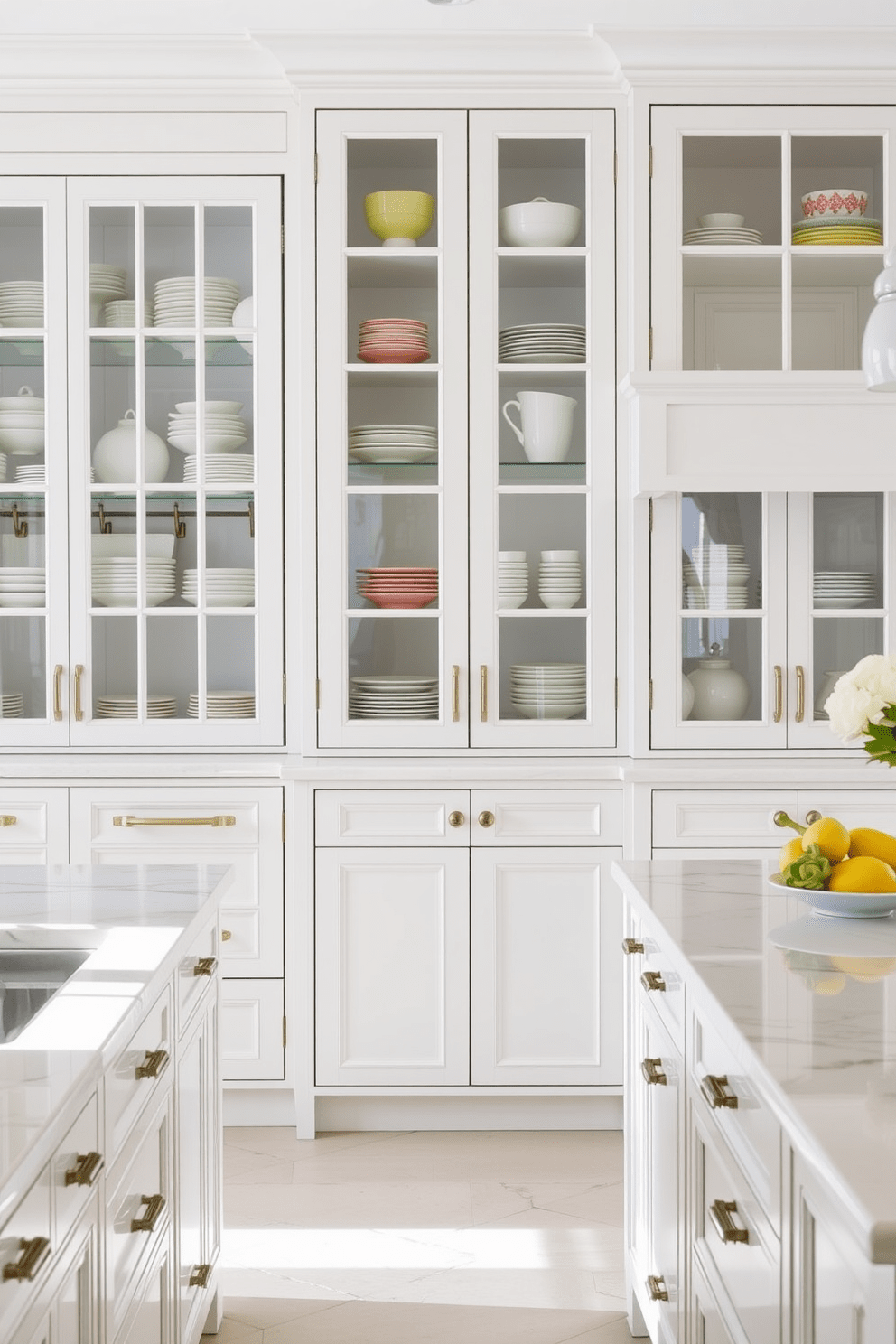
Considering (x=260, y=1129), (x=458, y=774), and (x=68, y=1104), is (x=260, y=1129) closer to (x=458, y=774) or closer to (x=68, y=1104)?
(x=458, y=774)

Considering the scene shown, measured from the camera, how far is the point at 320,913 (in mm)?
3232

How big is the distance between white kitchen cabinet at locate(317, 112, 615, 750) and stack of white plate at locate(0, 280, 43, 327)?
2.56 feet

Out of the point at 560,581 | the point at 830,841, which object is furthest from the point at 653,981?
the point at 560,581

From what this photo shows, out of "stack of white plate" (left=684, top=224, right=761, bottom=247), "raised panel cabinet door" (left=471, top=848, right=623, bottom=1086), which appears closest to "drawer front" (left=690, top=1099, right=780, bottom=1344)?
"raised panel cabinet door" (left=471, top=848, right=623, bottom=1086)

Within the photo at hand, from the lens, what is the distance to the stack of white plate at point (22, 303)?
3383 millimetres

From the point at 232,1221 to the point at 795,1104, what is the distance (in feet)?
6.70

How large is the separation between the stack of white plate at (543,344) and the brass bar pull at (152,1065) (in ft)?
7.20

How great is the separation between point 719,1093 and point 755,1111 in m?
0.13

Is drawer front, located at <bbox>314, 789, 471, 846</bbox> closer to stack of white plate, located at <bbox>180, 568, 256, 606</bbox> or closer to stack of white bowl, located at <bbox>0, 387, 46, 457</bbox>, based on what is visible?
stack of white plate, located at <bbox>180, 568, 256, 606</bbox>

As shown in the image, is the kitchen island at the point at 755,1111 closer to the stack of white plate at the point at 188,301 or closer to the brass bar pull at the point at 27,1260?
the brass bar pull at the point at 27,1260

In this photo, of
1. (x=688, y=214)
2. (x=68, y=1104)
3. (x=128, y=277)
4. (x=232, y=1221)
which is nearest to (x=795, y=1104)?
(x=68, y=1104)

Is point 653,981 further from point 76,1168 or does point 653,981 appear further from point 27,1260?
point 27,1260

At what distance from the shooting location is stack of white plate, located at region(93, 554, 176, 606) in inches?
133

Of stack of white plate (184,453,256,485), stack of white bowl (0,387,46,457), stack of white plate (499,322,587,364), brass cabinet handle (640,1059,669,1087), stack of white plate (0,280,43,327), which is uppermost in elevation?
stack of white plate (0,280,43,327)
